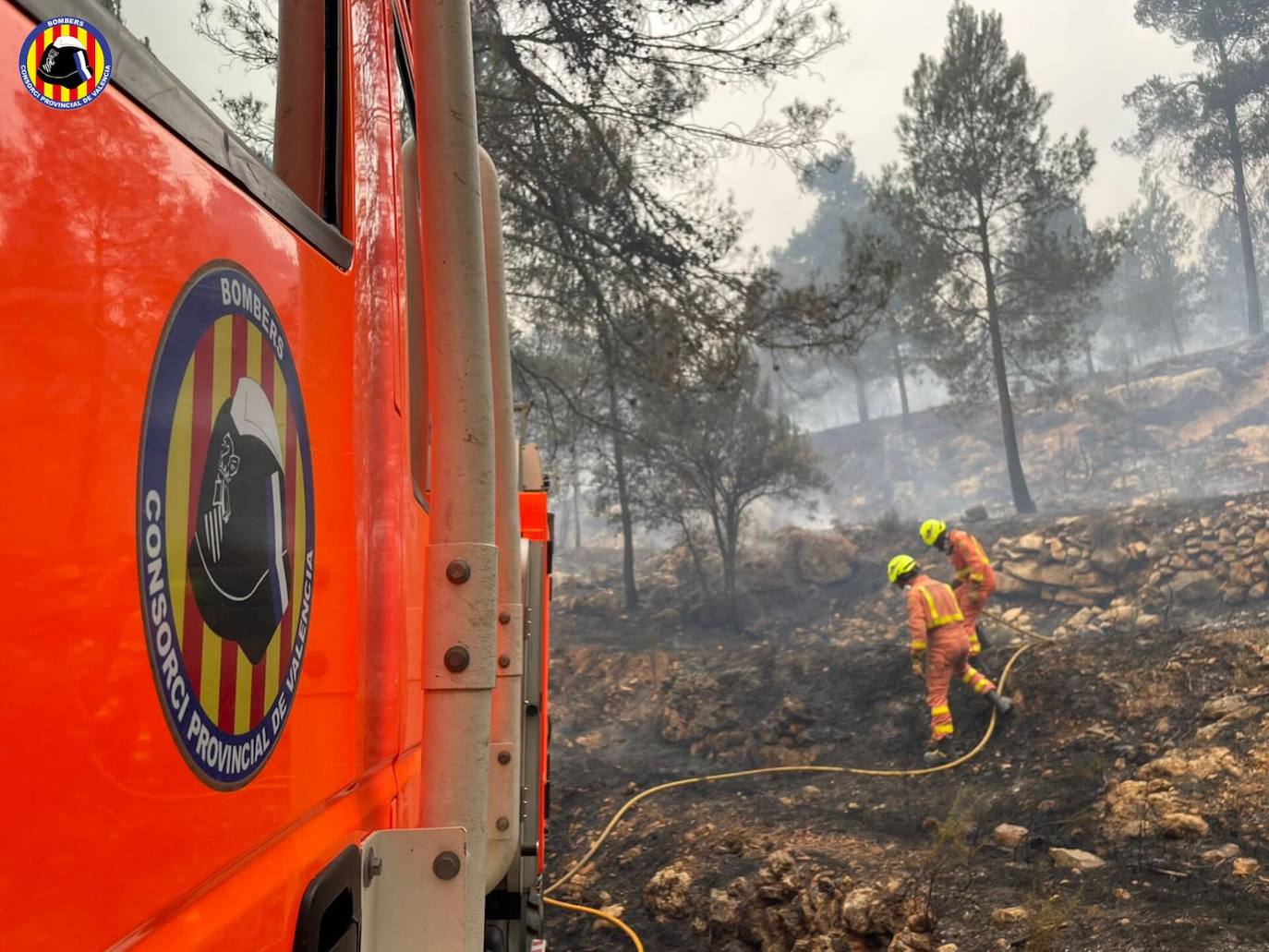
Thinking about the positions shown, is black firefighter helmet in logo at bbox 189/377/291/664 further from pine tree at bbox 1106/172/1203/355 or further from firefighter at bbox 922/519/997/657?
pine tree at bbox 1106/172/1203/355

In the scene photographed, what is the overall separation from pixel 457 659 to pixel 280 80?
75 cm

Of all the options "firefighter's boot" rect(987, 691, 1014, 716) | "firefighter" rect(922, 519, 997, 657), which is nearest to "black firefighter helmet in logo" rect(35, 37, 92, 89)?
"firefighter's boot" rect(987, 691, 1014, 716)

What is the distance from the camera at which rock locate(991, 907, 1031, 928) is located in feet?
Result: 13.8

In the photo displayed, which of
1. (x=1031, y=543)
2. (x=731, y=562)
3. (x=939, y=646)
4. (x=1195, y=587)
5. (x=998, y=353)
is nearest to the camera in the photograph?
(x=939, y=646)

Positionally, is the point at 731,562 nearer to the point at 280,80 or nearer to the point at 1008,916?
the point at 1008,916

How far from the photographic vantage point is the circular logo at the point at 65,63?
23.9 inches

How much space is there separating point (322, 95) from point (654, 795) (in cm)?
685

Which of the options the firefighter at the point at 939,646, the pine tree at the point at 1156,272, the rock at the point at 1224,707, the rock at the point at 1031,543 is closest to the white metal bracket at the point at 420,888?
the firefighter at the point at 939,646

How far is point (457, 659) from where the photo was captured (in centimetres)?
121

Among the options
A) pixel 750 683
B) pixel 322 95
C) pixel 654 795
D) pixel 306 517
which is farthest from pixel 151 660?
pixel 750 683

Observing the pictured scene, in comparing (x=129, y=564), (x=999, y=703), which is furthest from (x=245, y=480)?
(x=999, y=703)

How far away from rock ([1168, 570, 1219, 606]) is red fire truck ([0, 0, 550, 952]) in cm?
1303

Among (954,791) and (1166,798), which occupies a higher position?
(1166,798)

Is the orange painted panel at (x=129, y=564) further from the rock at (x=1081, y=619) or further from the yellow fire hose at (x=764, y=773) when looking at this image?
the rock at (x=1081, y=619)
